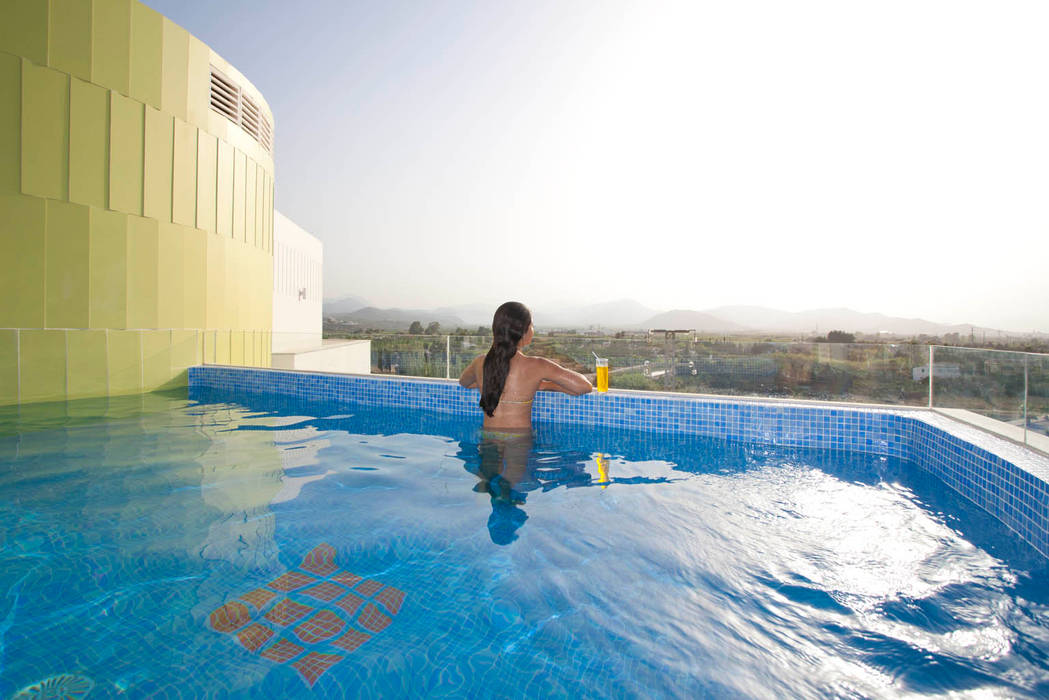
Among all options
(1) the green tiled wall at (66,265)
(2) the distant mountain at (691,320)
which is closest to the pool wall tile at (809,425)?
(1) the green tiled wall at (66,265)

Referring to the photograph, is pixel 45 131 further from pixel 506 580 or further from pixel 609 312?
pixel 609 312

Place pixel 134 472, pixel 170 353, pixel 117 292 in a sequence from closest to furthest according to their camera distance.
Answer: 1. pixel 134 472
2. pixel 117 292
3. pixel 170 353

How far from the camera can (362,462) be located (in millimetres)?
4004

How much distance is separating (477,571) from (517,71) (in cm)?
1488

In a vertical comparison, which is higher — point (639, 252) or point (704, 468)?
point (639, 252)

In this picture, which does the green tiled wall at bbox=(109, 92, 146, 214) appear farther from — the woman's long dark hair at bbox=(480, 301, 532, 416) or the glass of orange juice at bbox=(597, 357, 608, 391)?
the glass of orange juice at bbox=(597, 357, 608, 391)

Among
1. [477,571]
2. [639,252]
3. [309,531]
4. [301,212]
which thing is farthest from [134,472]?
[639,252]

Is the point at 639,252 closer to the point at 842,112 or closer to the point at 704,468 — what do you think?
the point at 842,112

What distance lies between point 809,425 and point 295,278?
20.0 metres

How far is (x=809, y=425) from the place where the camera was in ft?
15.4

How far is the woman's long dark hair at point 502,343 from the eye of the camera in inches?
149

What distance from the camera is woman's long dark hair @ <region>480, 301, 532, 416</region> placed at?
12.4 feet

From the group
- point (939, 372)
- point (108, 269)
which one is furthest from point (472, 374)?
point (108, 269)

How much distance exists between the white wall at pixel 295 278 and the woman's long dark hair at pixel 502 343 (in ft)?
49.3
